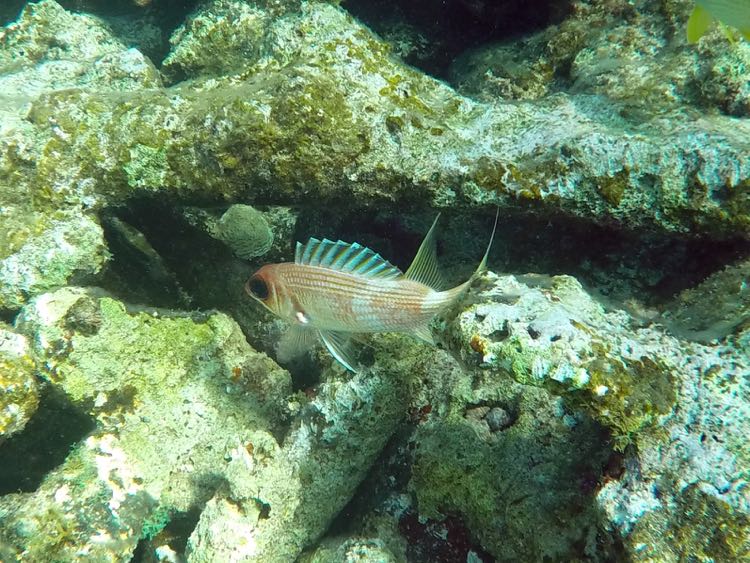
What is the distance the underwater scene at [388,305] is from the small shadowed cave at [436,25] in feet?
1.59

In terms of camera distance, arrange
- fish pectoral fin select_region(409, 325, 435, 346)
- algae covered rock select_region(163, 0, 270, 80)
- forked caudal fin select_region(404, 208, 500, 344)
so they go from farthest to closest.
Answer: algae covered rock select_region(163, 0, 270, 80) < fish pectoral fin select_region(409, 325, 435, 346) < forked caudal fin select_region(404, 208, 500, 344)

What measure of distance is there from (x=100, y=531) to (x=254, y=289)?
221cm

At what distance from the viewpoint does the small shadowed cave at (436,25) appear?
4.53 meters

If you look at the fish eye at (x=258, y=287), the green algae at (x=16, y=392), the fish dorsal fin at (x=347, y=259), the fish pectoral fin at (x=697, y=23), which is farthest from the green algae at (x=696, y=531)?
the green algae at (x=16, y=392)

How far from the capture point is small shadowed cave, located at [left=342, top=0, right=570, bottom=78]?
4531 millimetres

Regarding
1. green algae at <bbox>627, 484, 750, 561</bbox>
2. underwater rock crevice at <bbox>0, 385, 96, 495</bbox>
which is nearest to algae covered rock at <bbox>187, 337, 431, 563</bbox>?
underwater rock crevice at <bbox>0, 385, 96, 495</bbox>

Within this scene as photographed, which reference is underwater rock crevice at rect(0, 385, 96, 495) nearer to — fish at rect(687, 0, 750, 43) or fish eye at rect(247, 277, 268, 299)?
fish eye at rect(247, 277, 268, 299)

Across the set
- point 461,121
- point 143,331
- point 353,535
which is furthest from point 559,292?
point 143,331

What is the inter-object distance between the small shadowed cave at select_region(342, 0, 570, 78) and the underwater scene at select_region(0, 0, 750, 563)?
0.48m

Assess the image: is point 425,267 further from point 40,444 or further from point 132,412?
point 40,444

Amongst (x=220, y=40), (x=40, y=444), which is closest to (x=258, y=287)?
(x=40, y=444)

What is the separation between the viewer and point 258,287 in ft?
7.92

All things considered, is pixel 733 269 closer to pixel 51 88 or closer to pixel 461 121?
pixel 461 121

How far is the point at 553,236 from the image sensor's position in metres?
3.31
